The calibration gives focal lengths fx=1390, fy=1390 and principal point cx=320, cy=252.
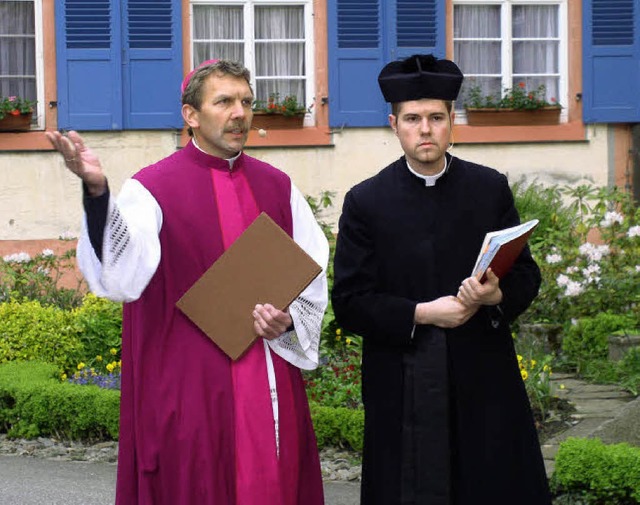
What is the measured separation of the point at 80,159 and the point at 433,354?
1141 millimetres

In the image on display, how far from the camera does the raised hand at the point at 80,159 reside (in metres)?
3.42

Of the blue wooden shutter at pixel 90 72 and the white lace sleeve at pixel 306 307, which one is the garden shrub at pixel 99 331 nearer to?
the blue wooden shutter at pixel 90 72

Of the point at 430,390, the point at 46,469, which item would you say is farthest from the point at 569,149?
the point at 430,390

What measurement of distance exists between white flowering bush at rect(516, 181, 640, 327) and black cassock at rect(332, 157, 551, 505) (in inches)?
176

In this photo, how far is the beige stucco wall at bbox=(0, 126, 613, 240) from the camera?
11.6 m

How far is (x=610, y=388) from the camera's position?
771 cm

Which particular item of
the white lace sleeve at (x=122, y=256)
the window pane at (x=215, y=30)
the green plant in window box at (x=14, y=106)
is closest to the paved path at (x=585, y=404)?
the white lace sleeve at (x=122, y=256)

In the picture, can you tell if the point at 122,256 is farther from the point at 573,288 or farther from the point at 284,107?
the point at 284,107

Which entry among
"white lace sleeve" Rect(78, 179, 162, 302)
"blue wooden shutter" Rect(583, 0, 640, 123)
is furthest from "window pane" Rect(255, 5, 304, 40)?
"white lace sleeve" Rect(78, 179, 162, 302)

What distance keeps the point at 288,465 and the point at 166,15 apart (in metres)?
8.24

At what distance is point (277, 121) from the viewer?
1181 centimetres

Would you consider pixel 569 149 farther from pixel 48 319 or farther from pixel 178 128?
pixel 48 319

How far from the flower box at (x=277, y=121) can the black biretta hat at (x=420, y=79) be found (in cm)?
784

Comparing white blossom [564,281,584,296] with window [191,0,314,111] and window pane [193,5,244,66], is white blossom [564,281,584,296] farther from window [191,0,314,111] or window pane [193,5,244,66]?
window pane [193,5,244,66]
